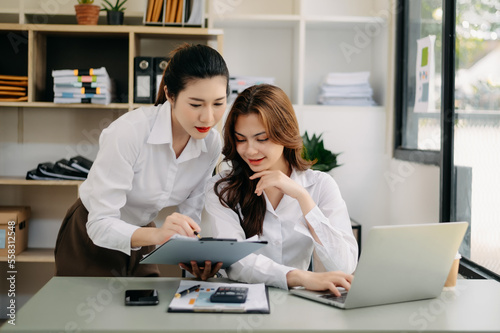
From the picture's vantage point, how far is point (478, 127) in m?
2.24

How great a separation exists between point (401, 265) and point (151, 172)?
0.91m

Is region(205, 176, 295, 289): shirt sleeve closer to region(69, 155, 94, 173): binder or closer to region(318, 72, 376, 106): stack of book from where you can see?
region(69, 155, 94, 173): binder

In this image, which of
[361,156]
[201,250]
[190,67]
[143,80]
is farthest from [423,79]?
[201,250]

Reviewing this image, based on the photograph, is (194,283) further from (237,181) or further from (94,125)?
(94,125)

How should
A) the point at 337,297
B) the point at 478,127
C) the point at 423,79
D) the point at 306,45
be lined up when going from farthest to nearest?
the point at 306,45, the point at 423,79, the point at 478,127, the point at 337,297

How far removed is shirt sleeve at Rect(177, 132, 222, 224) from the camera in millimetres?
1999

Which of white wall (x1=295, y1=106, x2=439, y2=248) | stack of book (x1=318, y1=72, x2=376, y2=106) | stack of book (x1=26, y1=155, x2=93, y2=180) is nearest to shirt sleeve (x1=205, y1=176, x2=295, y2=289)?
stack of book (x1=26, y1=155, x2=93, y2=180)

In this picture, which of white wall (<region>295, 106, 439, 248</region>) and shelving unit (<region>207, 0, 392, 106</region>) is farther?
shelving unit (<region>207, 0, 392, 106</region>)

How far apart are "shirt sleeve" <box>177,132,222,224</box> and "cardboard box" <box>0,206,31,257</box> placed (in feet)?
4.64

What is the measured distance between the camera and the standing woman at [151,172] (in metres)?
1.66

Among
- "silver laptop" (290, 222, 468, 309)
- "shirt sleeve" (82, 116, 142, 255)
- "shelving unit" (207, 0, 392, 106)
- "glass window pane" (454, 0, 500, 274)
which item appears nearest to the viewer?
"silver laptop" (290, 222, 468, 309)

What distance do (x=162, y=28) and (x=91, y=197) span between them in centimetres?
155

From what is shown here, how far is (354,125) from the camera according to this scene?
3.28 metres

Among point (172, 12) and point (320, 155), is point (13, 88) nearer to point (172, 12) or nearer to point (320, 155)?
point (172, 12)
